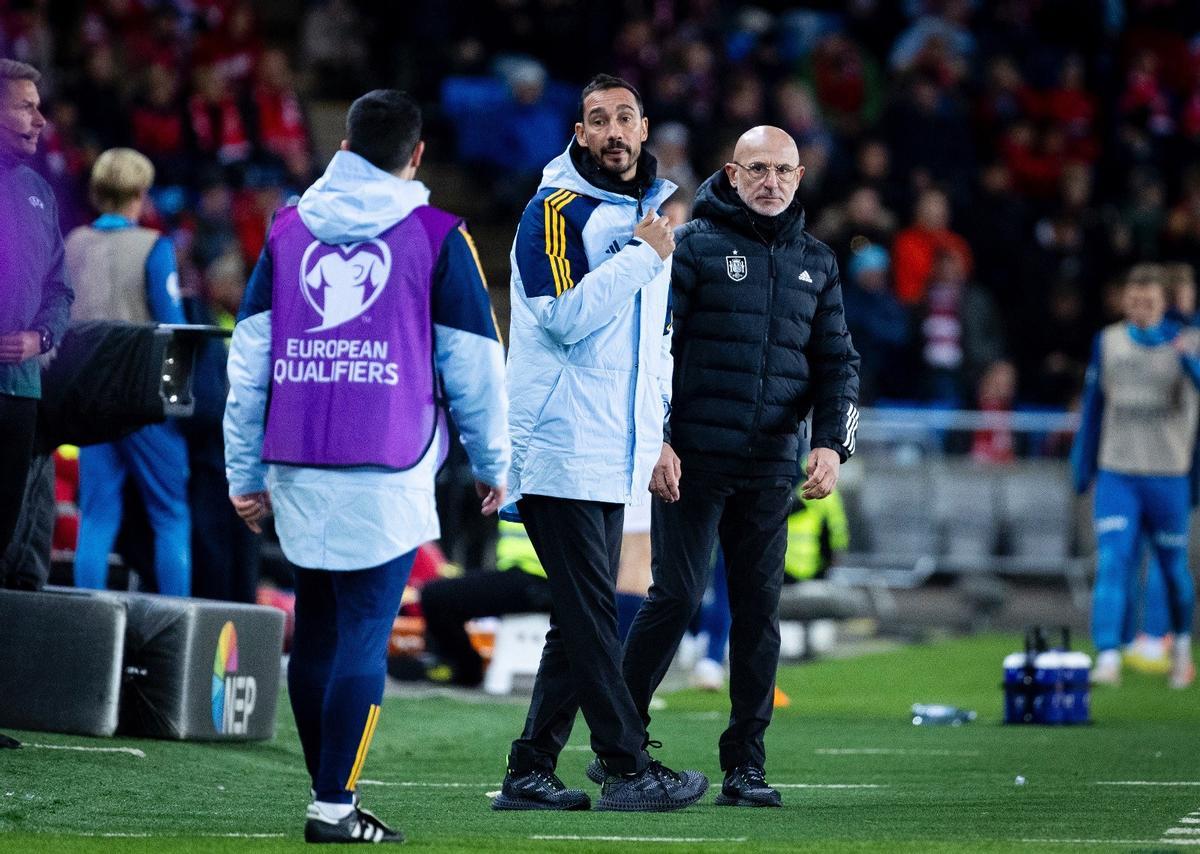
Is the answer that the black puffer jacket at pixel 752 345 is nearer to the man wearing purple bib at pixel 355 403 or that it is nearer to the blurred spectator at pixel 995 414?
the man wearing purple bib at pixel 355 403

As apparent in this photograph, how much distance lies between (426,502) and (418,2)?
49.7ft

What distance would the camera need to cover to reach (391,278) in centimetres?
576

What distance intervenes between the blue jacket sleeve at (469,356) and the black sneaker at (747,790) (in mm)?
1724

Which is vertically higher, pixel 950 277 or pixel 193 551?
pixel 950 277

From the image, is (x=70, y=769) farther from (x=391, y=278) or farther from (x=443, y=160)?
(x=443, y=160)

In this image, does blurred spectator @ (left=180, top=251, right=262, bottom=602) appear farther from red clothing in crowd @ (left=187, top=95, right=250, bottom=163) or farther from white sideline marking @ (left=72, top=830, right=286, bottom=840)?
red clothing in crowd @ (left=187, top=95, right=250, bottom=163)

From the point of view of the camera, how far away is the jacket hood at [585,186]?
21.7ft

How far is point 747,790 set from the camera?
700cm


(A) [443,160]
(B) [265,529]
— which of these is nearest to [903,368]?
(A) [443,160]

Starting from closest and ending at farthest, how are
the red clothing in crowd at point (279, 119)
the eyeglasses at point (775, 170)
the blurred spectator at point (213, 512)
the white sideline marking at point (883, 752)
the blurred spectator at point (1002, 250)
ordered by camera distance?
the eyeglasses at point (775, 170)
the white sideline marking at point (883, 752)
the blurred spectator at point (213, 512)
the red clothing in crowd at point (279, 119)
the blurred spectator at point (1002, 250)

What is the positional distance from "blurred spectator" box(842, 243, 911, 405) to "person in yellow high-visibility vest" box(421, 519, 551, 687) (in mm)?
7178

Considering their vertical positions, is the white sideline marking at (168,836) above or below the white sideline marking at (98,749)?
below

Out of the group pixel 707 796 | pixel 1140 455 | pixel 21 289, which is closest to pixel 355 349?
pixel 21 289

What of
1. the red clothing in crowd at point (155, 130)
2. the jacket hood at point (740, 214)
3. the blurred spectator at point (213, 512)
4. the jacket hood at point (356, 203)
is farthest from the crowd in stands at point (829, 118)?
the jacket hood at point (356, 203)
